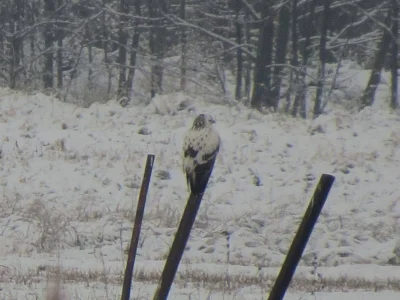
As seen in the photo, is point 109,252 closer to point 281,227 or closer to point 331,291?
point 281,227

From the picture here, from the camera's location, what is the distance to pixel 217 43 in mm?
33844

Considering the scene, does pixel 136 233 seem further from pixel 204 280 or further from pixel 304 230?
pixel 204 280

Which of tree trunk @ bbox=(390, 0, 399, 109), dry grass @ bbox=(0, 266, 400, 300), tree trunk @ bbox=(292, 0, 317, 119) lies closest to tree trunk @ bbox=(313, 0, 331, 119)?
tree trunk @ bbox=(292, 0, 317, 119)

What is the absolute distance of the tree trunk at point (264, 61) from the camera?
2652 centimetres

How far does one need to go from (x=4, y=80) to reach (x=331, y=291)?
20.8 meters

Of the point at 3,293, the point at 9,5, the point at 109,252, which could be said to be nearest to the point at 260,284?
the point at 3,293

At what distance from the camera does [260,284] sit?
807 centimetres

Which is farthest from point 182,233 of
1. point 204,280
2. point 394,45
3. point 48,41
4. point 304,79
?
point 48,41

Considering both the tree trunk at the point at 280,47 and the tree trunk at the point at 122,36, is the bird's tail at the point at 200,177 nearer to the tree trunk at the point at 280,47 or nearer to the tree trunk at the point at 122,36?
the tree trunk at the point at 280,47

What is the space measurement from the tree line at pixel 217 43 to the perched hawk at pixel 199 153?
19967 mm

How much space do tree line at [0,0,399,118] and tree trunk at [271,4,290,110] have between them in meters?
0.03

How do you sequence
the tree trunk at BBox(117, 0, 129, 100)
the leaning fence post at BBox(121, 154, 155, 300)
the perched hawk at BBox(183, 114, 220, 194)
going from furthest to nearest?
the tree trunk at BBox(117, 0, 129, 100)
the leaning fence post at BBox(121, 154, 155, 300)
the perched hawk at BBox(183, 114, 220, 194)

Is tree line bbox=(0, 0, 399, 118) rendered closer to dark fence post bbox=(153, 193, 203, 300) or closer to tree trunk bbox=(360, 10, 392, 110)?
tree trunk bbox=(360, 10, 392, 110)

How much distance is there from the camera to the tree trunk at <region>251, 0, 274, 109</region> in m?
26.5
